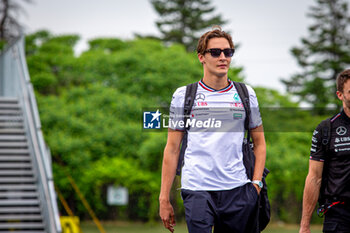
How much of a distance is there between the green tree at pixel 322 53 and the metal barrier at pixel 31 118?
1342 inches

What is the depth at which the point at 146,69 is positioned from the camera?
40719 mm

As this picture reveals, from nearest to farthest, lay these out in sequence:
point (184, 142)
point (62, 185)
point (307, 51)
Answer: point (184, 142)
point (62, 185)
point (307, 51)

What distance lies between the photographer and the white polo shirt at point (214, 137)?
4.34 meters

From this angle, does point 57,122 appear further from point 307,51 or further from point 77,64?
point 307,51

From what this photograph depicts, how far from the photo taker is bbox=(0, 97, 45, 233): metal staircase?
15.1 m

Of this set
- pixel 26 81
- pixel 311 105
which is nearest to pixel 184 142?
pixel 26 81

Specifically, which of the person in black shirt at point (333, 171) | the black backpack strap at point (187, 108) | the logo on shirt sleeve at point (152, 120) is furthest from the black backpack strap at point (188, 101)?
the person in black shirt at point (333, 171)

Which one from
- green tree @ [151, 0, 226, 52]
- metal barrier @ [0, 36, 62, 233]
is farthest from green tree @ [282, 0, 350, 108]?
metal barrier @ [0, 36, 62, 233]

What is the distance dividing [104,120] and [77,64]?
565 centimetres

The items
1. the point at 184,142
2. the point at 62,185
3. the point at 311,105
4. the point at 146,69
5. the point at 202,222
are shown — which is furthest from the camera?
the point at 311,105

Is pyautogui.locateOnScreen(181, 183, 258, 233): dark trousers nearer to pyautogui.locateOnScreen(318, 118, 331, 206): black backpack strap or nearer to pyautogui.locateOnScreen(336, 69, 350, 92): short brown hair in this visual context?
pyautogui.locateOnScreen(318, 118, 331, 206): black backpack strap

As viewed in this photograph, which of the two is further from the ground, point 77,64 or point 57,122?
point 77,64

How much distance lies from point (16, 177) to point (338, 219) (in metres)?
12.3

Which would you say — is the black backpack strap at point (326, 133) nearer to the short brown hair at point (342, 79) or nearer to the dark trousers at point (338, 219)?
the short brown hair at point (342, 79)
